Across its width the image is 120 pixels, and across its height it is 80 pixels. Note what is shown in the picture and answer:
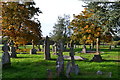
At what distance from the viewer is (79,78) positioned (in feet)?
30.5

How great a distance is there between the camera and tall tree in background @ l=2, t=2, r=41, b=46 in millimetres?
18828

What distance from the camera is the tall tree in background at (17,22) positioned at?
741 inches

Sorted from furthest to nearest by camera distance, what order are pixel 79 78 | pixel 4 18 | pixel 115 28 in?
pixel 115 28
pixel 4 18
pixel 79 78

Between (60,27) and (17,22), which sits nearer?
(17,22)

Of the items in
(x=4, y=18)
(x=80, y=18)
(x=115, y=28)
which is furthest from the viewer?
(x=80, y=18)

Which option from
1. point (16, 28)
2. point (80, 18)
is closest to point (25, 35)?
point (16, 28)

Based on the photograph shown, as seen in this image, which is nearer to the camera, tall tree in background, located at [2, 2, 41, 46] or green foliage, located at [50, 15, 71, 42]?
tall tree in background, located at [2, 2, 41, 46]

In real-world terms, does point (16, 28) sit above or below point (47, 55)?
above

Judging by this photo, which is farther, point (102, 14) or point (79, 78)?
point (102, 14)

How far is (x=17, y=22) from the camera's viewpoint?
62.6 ft

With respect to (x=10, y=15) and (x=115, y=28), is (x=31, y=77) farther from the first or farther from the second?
(x=115, y=28)

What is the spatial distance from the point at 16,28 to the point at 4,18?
1.83 metres

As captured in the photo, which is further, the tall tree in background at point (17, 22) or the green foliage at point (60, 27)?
the green foliage at point (60, 27)

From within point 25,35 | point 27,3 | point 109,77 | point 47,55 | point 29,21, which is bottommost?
point 109,77
